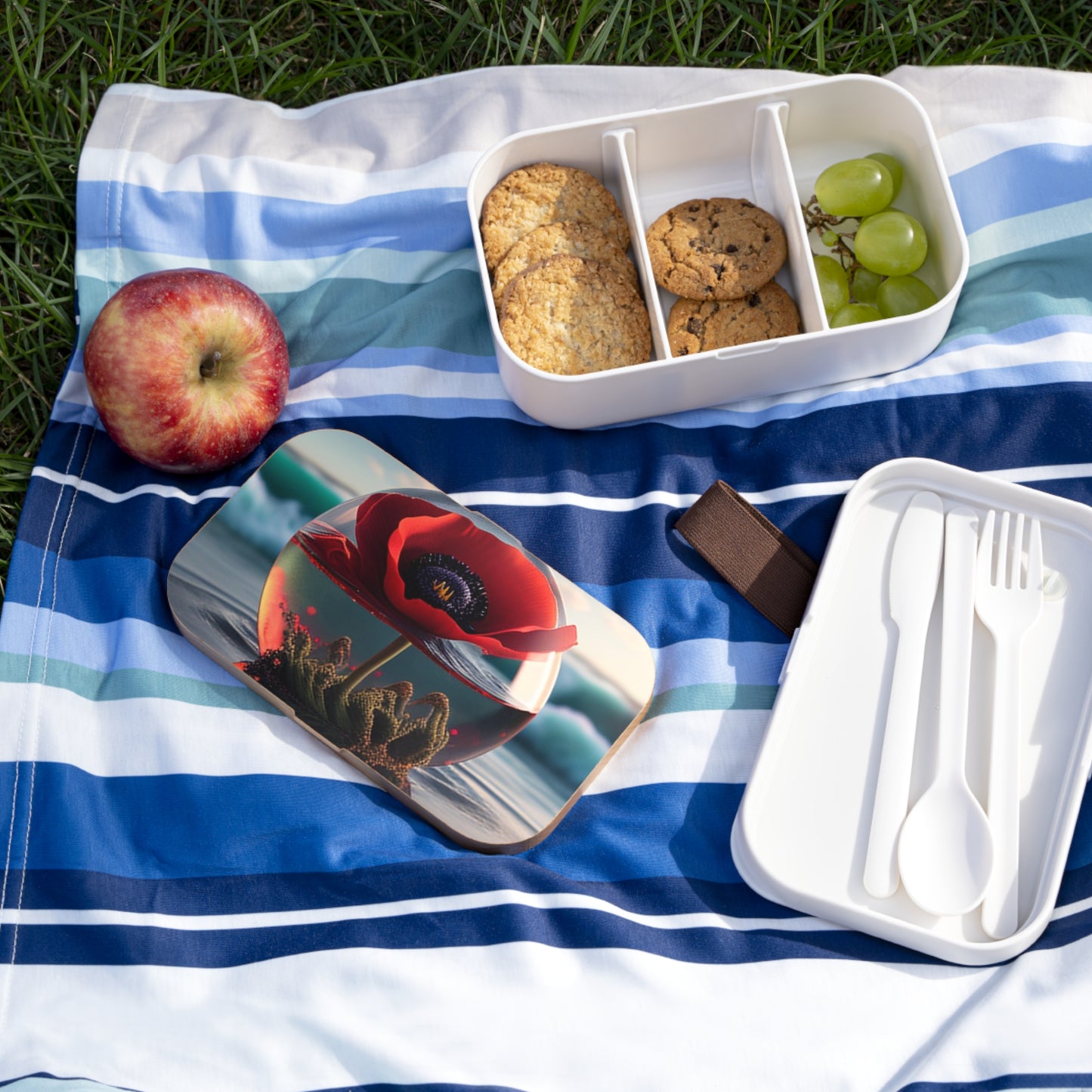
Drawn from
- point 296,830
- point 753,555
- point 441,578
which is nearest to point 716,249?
point 753,555

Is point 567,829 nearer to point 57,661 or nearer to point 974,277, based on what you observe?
point 57,661

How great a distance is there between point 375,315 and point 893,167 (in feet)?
1.64

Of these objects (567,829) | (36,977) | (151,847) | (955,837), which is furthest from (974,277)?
(36,977)

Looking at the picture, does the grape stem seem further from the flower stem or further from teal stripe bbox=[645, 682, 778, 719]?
the flower stem

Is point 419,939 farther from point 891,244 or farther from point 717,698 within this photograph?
point 891,244

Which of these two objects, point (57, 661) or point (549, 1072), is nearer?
point (549, 1072)

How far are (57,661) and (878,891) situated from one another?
0.72 m

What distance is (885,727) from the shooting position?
2.86ft

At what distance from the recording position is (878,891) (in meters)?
0.83

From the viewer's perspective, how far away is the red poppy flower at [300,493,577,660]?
0.94 meters

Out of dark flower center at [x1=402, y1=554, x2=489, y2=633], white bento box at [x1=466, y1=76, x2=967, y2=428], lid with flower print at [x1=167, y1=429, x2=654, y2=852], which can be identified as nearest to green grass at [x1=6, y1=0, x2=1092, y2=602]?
white bento box at [x1=466, y1=76, x2=967, y2=428]

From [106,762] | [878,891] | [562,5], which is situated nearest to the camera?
[878,891]

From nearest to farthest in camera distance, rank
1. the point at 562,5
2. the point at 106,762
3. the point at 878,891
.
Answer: the point at 878,891
the point at 106,762
the point at 562,5

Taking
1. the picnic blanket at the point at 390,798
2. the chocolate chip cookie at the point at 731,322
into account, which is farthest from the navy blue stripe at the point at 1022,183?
the chocolate chip cookie at the point at 731,322
